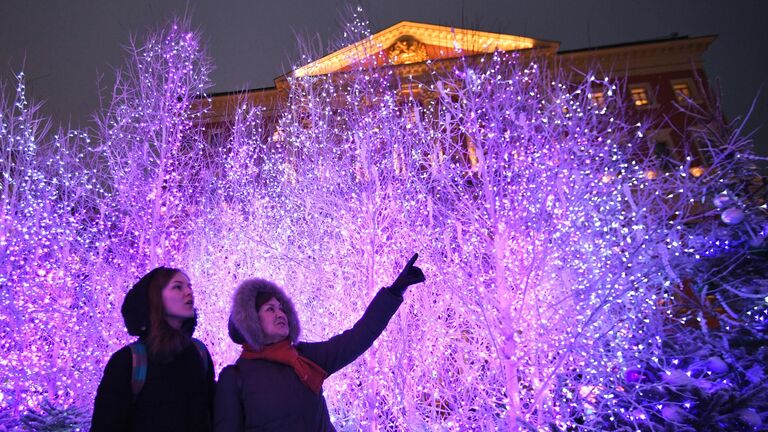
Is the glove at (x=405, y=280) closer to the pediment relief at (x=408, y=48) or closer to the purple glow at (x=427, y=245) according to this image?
the purple glow at (x=427, y=245)

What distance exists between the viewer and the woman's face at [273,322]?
2.83 m

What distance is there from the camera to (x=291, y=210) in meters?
9.88

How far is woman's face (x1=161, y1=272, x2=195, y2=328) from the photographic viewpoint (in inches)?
110

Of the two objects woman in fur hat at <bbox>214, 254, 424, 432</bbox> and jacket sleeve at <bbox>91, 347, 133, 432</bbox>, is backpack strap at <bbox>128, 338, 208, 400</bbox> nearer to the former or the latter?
jacket sleeve at <bbox>91, 347, 133, 432</bbox>

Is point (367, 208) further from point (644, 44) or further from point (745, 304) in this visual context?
point (644, 44)

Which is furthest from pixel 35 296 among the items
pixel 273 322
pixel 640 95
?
pixel 640 95

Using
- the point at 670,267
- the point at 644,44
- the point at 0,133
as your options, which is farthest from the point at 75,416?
the point at 644,44

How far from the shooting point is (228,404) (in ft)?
8.52

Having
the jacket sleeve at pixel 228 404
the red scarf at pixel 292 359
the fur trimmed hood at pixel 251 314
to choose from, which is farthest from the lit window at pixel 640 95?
the jacket sleeve at pixel 228 404

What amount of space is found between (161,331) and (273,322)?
2.00 feet

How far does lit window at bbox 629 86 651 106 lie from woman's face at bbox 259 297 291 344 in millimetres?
29569

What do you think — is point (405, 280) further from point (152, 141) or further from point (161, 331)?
→ point (152, 141)

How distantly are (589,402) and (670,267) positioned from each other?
1.90 meters

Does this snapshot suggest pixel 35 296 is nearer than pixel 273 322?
No
